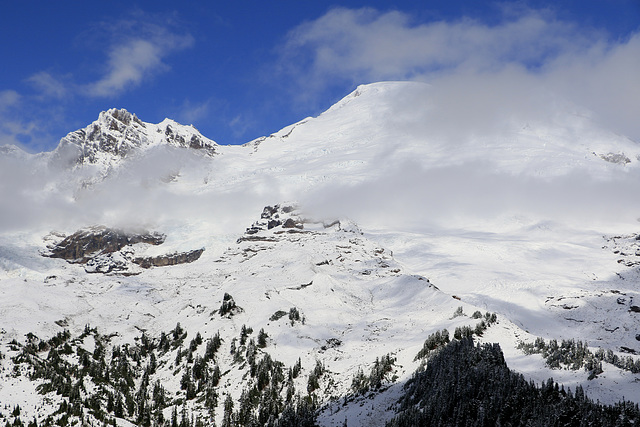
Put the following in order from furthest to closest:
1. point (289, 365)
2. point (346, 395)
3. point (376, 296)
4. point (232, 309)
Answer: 1. point (376, 296)
2. point (232, 309)
3. point (289, 365)
4. point (346, 395)

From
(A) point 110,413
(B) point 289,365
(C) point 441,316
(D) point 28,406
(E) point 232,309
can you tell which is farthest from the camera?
(E) point 232,309

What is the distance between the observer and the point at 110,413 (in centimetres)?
11769

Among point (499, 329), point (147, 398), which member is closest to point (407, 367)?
point (499, 329)

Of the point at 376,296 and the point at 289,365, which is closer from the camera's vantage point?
the point at 289,365

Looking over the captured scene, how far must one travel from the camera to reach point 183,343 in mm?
151000

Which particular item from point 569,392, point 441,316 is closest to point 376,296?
point 441,316

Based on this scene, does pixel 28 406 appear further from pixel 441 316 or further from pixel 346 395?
pixel 441 316

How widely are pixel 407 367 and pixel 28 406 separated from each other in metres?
88.2

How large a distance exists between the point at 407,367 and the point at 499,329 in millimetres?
28432

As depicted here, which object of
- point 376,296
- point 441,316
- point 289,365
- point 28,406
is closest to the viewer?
point 28,406

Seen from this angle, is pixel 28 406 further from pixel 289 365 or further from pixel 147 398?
pixel 289 365

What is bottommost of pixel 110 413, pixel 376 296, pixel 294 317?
pixel 110 413

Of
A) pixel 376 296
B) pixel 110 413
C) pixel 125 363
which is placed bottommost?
pixel 110 413

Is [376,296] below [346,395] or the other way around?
the other way around
